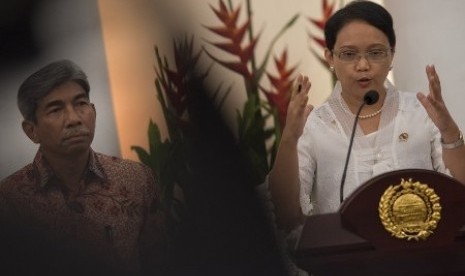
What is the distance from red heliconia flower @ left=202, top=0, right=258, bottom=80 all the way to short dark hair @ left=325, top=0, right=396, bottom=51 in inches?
14.1

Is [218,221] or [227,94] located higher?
[227,94]

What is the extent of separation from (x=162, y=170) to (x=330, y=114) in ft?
1.39

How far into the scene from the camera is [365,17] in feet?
7.02

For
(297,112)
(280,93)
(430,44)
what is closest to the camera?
(297,112)

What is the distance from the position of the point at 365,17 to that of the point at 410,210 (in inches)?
20.9

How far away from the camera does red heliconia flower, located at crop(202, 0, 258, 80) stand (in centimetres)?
246

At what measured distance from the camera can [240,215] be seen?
2.13m

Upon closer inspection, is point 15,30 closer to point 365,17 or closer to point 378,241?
point 365,17

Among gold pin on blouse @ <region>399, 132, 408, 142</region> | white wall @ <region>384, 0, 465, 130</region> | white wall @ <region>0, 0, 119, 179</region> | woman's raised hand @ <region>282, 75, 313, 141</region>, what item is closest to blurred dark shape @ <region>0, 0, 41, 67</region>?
white wall @ <region>0, 0, 119, 179</region>

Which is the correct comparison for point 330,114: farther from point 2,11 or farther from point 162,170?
point 2,11

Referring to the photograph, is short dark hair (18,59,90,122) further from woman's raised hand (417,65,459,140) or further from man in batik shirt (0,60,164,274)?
woman's raised hand (417,65,459,140)

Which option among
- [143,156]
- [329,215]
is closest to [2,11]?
[143,156]

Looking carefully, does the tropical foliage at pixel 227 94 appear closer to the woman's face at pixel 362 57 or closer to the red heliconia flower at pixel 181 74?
the red heliconia flower at pixel 181 74

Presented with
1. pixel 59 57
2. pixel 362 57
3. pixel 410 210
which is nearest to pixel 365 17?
pixel 362 57
